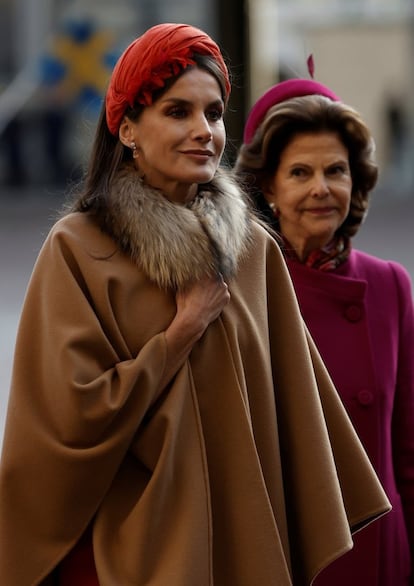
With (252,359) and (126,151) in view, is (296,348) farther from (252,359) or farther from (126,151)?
(126,151)

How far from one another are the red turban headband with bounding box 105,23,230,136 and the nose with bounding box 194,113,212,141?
107mm

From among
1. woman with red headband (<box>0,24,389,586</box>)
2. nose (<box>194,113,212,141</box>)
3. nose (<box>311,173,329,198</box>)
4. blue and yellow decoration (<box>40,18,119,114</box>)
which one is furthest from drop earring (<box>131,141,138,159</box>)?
blue and yellow decoration (<box>40,18,119,114</box>)

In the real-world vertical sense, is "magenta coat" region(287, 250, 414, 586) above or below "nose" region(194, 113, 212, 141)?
below

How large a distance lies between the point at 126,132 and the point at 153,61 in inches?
7.0

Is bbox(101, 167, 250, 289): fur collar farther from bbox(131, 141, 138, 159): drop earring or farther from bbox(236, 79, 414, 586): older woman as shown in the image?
bbox(236, 79, 414, 586): older woman

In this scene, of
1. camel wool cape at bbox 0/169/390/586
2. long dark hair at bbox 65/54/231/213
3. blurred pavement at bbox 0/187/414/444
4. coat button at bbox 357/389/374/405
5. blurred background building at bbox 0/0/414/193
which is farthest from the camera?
blurred background building at bbox 0/0/414/193

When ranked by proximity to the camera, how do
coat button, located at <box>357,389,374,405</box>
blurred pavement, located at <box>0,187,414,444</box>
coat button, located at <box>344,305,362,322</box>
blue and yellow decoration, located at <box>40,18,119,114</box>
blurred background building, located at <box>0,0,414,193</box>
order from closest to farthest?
1. coat button, located at <box>357,389,374,405</box>
2. coat button, located at <box>344,305,362,322</box>
3. blurred pavement, located at <box>0,187,414,444</box>
4. blue and yellow decoration, located at <box>40,18,119,114</box>
5. blurred background building, located at <box>0,0,414,193</box>

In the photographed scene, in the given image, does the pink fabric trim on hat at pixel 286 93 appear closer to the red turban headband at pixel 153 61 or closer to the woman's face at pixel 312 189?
the woman's face at pixel 312 189

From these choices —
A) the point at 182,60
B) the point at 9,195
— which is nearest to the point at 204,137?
the point at 182,60

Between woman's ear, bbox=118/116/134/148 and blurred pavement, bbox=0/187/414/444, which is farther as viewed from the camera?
blurred pavement, bbox=0/187/414/444

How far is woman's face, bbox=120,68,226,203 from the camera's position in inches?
126

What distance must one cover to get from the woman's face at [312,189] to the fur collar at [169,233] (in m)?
0.60

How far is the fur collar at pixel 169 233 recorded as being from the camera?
10.5 feet

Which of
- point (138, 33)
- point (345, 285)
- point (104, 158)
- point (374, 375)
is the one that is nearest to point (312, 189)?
point (345, 285)
